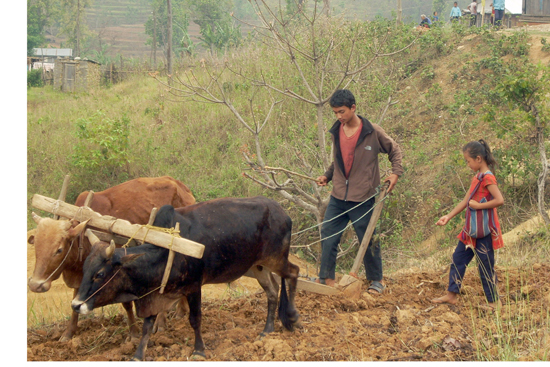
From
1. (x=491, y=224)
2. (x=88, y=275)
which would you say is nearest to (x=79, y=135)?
(x=88, y=275)

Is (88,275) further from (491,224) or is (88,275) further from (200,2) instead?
(200,2)

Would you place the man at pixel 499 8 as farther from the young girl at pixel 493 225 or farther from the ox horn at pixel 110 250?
the ox horn at pixel 110 250

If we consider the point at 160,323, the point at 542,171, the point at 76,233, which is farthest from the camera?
the point at 542,171

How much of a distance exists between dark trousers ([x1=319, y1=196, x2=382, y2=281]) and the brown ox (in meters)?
1.63

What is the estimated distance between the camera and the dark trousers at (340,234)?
5.43m

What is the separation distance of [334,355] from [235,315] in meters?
1.52

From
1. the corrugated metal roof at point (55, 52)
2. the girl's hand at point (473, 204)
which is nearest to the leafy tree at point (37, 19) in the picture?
the corrugated metal roof at point (55, 52)

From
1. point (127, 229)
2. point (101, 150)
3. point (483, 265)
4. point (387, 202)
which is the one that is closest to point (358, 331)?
point (483, 265)

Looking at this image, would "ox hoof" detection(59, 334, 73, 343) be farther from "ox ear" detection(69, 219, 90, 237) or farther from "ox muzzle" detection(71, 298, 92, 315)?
"ox muzzle" detection(71, 298, 92, 315)

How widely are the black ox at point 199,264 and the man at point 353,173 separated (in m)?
0.83

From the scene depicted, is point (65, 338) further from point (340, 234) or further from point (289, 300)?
point (340, 234)

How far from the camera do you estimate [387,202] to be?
29.6 ft

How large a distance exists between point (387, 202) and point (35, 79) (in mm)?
22181

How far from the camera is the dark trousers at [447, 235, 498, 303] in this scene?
480 cm
